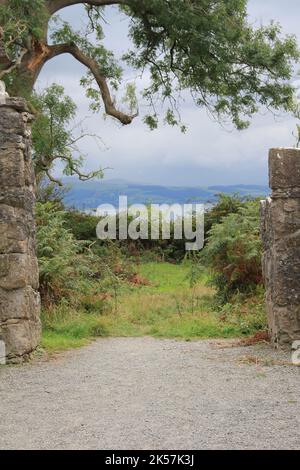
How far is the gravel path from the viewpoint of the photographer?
609 centimetres

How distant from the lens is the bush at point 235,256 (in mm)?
14125

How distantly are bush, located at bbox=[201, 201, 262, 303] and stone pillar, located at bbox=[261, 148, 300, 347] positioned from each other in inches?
143

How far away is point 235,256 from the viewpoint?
14203mm

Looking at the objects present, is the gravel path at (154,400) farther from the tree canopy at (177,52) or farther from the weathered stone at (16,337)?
the tree canopy at (177,52)

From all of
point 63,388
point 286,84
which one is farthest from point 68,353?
point 286,84

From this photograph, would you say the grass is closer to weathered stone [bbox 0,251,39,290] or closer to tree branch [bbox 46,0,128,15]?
weathered stone [bbox 0,251,39,290]

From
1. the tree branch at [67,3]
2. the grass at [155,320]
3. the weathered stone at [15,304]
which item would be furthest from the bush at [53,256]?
the tree branch at [67,3]

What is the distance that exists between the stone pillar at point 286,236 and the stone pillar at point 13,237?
322 centimetres

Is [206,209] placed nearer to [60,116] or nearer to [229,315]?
[60,116]

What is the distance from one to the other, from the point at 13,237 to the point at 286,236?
11.5 feet

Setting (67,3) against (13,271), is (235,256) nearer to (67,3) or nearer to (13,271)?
(13,271)

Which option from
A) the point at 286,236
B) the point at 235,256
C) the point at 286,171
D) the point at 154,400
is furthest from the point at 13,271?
the point at 235,256

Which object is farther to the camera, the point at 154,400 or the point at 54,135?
the point at 54,135

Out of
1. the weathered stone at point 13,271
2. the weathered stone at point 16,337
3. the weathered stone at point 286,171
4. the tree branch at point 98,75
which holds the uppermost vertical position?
the tree branch at point 98,75
